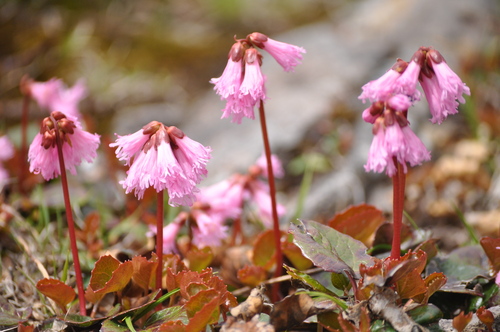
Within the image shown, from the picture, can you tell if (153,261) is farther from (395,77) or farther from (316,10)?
(316,10)

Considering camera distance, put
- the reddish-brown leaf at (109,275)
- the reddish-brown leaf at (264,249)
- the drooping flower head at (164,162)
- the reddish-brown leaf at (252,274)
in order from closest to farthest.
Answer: the drooping flower head at (164,162)
the reddish-brown leaf at (109,275)
the reddish-brown leaf at (252,274)
the reddish-brown leaf at (264,249)

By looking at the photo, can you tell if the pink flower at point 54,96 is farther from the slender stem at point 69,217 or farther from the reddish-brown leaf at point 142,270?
the reddish-brown leaf at point 142,270

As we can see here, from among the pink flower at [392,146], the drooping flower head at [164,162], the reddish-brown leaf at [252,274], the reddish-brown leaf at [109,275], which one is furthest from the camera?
the reddish-brown leaf at [252,274]

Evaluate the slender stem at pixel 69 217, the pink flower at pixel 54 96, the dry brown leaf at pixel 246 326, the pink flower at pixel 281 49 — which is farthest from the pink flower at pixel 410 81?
the pink flower at pixel 54 96

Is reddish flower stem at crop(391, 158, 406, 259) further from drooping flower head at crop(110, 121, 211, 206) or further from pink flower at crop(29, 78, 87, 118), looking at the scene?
pink flower at crop(29, 78, 87, 118)

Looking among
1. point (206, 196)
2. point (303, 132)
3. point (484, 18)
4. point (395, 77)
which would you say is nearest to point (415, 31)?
point (484, 18)

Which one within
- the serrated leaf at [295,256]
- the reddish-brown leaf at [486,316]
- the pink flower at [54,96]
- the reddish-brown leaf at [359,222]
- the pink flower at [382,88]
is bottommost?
the reddish-brown leaf at [486,316]
